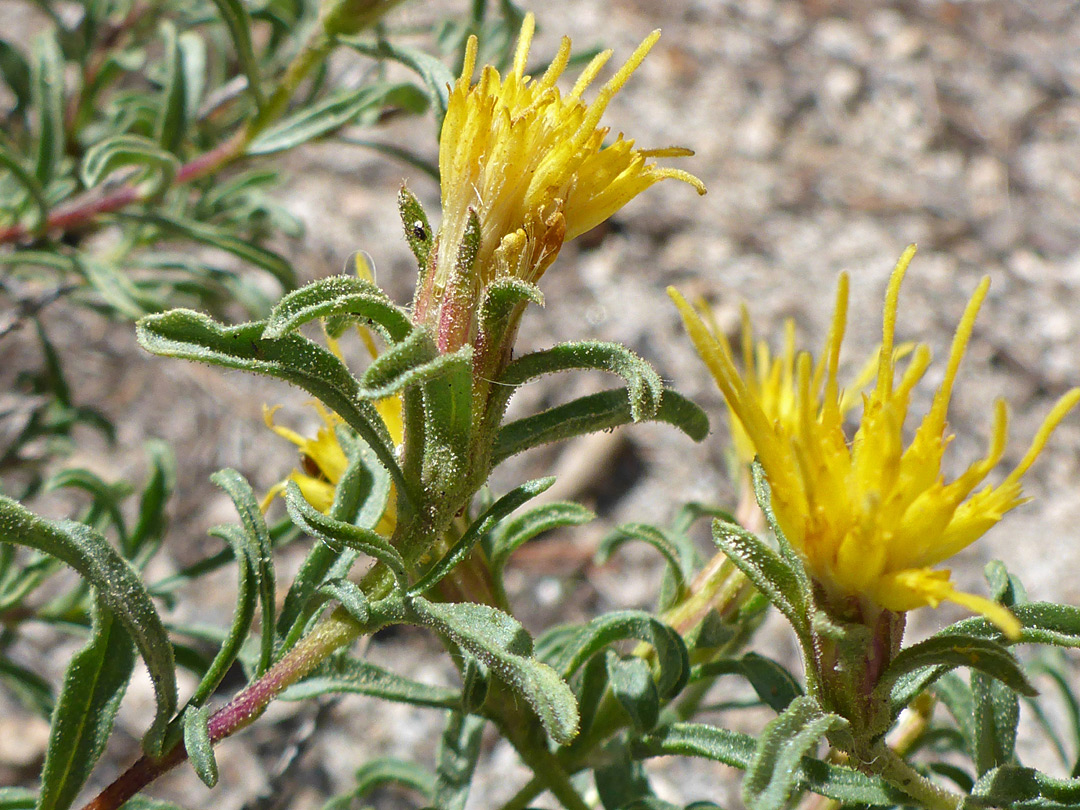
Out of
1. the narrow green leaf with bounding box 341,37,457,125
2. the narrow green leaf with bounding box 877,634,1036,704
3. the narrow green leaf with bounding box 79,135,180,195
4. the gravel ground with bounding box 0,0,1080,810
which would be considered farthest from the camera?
the gravel ground with bounding box 0,0,1080,810

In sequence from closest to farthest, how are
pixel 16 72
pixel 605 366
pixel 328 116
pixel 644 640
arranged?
1. pixel 605 366
2. pixel 644 640
3. pixel 328 116
4. pixel 16 72

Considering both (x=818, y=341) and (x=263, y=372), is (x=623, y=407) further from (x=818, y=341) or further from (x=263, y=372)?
(x=818, y=341)

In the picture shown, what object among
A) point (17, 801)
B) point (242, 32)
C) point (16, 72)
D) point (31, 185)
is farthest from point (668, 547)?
point (16, 72)

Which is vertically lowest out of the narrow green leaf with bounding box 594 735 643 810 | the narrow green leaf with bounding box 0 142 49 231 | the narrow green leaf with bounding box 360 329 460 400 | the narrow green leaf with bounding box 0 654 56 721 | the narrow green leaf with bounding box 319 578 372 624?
the narrow green leaf with bounding box 0 654 56 721

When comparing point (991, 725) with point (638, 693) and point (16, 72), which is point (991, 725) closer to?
point (638, 693)

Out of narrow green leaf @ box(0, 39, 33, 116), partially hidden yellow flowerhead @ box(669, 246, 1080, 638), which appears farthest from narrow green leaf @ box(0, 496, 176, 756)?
narrow green leaf @ box(0, 39, 33, 116)

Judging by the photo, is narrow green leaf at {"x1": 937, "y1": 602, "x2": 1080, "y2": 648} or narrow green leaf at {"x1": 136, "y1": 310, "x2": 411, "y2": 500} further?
narrow green leaf at {"x1": 937, "y1": 602, "x2": 1080, "y2": 648}

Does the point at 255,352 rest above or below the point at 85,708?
above

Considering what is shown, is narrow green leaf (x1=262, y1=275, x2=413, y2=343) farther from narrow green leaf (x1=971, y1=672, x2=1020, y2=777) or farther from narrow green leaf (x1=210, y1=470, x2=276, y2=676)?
narrow green leaf (x1=971, y1=672, x2=1020, y2=777)
